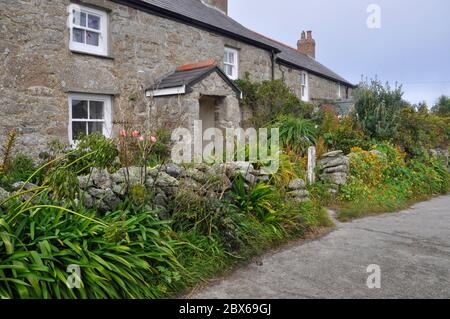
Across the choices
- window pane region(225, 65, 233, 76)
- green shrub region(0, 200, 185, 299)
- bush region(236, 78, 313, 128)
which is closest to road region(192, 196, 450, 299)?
green shrub region(0, 200, 185, 299)

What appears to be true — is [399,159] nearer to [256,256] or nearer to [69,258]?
[256,256]

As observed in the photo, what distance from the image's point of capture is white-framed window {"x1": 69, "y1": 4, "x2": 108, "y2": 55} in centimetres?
839

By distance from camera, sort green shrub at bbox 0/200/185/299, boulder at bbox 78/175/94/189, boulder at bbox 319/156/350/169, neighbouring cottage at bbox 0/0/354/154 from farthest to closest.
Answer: boulder at bbox 319/156/350/169 < neighbouring cottage at bbox 0/0/354/154 < boulder at bbox 78/175/94/189 < green shrub at bbox 0/200/185/299

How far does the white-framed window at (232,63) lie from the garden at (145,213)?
488cm

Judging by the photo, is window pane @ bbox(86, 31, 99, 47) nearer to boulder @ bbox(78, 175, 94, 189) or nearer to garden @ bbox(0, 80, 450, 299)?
garden @ bbox(0, 80, 450, 299)

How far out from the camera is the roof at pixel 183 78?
895 cm

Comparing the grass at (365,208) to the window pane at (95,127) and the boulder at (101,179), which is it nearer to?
the boulder at (101,179)

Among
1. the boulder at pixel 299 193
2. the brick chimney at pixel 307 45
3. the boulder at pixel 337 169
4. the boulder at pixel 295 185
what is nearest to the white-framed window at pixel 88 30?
the boulder at pixel 295 185

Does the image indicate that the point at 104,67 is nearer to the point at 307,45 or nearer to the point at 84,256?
the point at 84,256

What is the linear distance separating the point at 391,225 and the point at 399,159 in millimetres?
4337

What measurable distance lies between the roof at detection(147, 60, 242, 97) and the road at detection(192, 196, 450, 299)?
5014 millimetres

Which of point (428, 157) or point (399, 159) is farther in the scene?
point (428, 157)
